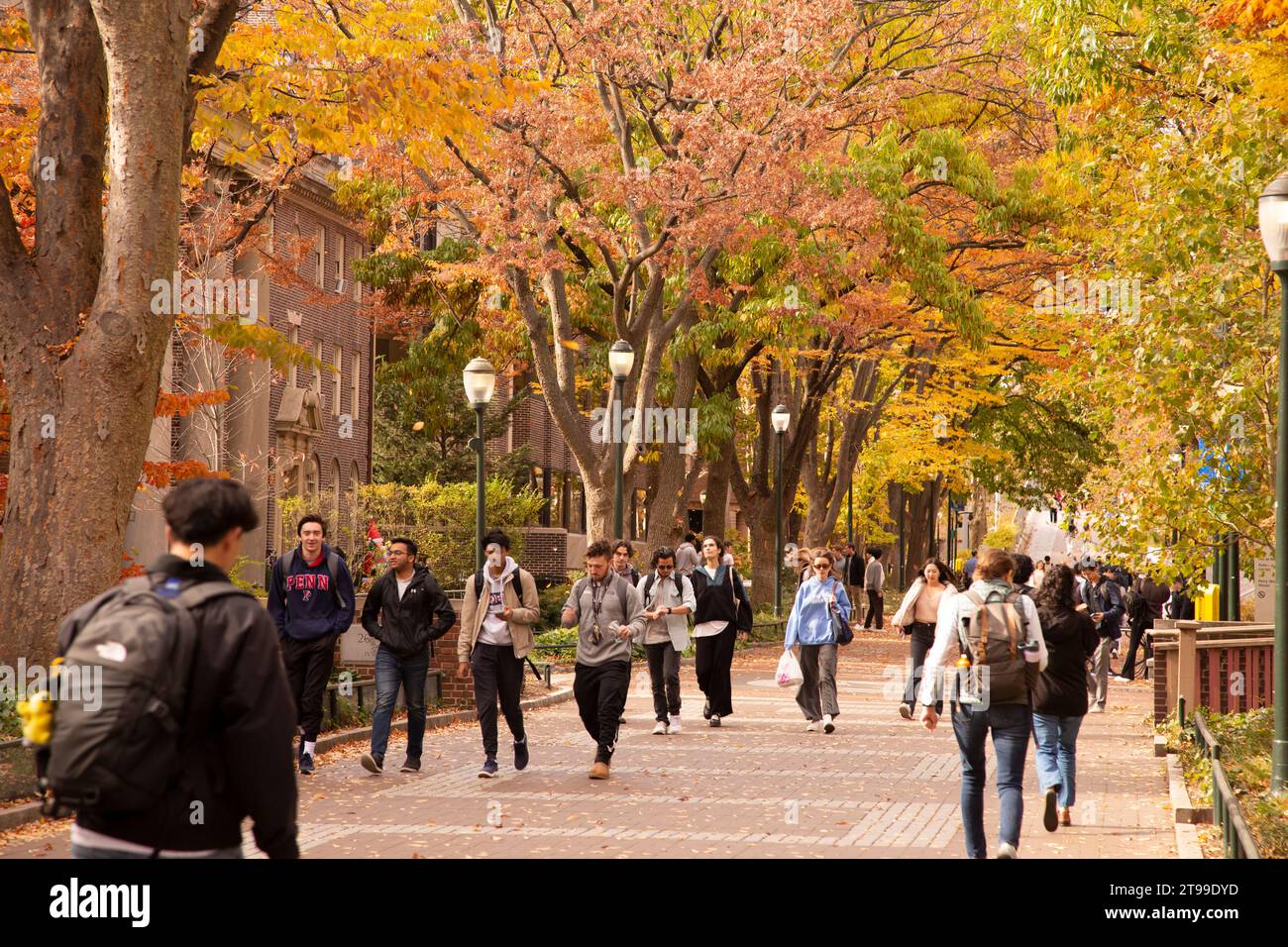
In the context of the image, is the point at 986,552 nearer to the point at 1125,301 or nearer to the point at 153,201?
the point at 153,201

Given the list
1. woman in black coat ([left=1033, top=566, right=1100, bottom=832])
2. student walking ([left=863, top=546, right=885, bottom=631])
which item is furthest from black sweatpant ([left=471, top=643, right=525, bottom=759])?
student walking ([left=863, top=546, right=885, bottom=631])

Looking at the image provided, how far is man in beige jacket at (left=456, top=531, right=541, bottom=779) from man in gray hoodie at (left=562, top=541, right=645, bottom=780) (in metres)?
0.40

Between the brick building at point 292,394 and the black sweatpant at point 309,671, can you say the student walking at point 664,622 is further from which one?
the brick building at point 292,394

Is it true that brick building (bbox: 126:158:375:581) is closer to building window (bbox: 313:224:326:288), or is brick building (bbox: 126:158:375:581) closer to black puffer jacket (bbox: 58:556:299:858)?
building window (bbox: 313:224:326:288)

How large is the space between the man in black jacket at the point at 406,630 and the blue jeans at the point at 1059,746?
498 centimetres

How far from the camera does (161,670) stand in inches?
162

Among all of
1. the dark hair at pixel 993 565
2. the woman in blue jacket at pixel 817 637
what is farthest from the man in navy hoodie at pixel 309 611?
the woman in blue jacket at pixel 817 637

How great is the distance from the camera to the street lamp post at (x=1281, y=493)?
11.1 metres

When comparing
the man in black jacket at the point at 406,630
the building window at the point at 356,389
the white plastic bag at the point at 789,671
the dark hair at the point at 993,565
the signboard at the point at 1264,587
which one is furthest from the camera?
the building window at the point at 356,389

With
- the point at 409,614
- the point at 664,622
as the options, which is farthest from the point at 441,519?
the point at 409,614

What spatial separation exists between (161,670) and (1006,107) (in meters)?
30.2

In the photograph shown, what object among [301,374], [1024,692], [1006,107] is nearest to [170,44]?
[1024,692]

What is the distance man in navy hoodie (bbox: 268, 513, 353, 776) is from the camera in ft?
41.8

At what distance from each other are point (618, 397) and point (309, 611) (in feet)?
39.2
